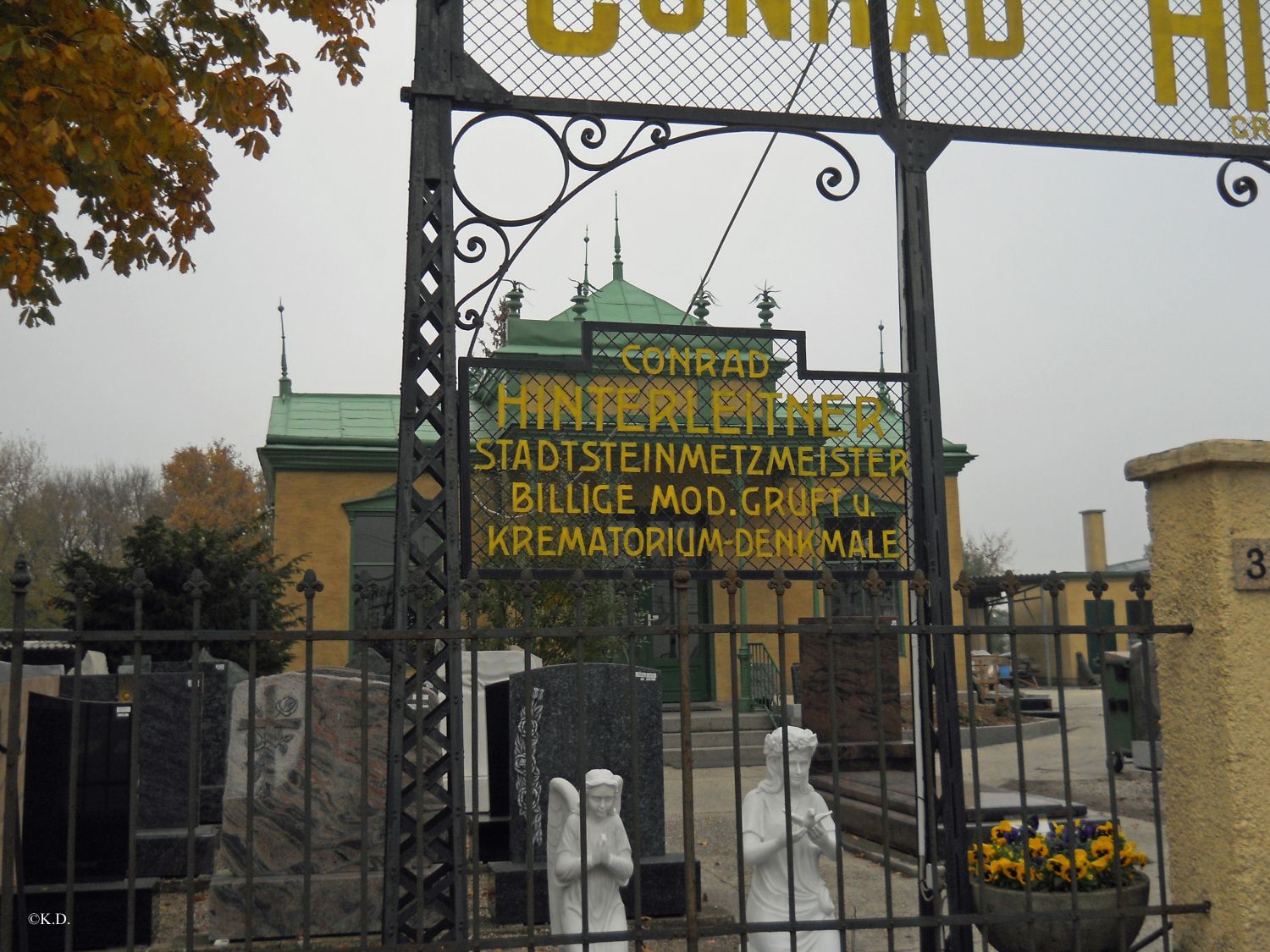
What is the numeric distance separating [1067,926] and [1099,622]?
158cm

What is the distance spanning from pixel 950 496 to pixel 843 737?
37.9 ft

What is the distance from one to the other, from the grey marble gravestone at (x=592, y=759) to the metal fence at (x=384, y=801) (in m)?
0.03

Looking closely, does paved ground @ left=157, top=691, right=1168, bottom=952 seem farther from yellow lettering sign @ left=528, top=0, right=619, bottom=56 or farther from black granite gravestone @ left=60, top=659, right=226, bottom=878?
yellow lettering sign @ left=528, top=0, right=619, bottom=56

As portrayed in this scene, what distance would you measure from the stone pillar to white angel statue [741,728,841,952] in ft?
5.38

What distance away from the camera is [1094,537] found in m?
54.1

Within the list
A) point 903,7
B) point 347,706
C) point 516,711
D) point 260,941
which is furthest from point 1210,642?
point 260,941

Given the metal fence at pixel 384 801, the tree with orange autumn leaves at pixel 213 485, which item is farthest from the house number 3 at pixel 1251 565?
the tree with orange autumn leaves at pixel 213 485

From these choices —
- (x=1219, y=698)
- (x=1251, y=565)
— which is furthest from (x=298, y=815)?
(x=1251, y=565)

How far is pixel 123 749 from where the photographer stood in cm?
845

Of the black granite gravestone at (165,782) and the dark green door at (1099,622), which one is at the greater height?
the dark green door at (1099,622)

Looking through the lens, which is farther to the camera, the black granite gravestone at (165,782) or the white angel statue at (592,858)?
the black granite gravestone at (165,782)

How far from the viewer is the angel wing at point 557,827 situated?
603 centimetres

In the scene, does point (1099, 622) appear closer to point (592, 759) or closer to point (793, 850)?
point (793, 850)

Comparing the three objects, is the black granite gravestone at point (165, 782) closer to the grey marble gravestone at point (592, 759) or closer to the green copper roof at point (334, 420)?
the grey marble gravestone at point (592, 759)
